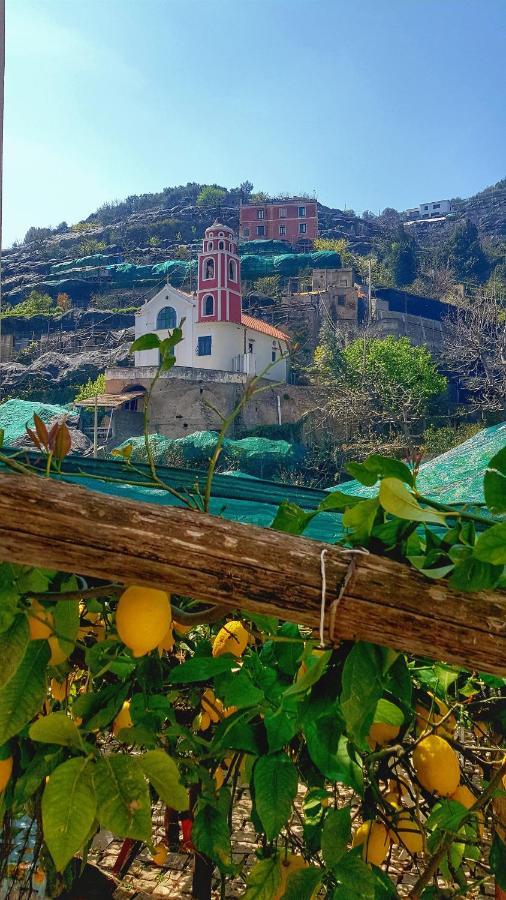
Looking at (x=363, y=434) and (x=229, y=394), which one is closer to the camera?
(x=363, y=434)

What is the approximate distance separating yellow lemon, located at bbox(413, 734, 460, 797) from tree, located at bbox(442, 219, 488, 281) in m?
29.9

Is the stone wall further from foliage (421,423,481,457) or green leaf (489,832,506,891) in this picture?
green leaf (489,832,506,891)

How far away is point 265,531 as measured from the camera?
453 mm

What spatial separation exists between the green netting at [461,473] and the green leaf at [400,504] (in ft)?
7.20

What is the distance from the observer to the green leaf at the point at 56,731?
1.50ft

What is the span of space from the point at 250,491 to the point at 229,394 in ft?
47.3

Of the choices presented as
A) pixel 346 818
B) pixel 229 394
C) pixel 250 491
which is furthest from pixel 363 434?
pixel 346 818

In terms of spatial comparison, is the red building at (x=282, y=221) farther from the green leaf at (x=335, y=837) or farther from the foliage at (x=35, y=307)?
the green leaf at (x=335, y=837)

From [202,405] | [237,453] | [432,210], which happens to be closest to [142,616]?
[237,453]

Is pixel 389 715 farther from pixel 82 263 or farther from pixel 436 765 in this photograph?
pixel 82 263

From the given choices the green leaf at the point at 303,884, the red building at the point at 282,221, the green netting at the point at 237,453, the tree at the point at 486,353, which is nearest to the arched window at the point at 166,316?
the green netting at the point at 237,453

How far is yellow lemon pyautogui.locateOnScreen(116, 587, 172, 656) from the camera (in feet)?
1.67

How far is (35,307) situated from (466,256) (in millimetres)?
17581

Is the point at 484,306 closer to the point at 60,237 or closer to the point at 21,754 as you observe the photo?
the point at 21,754
